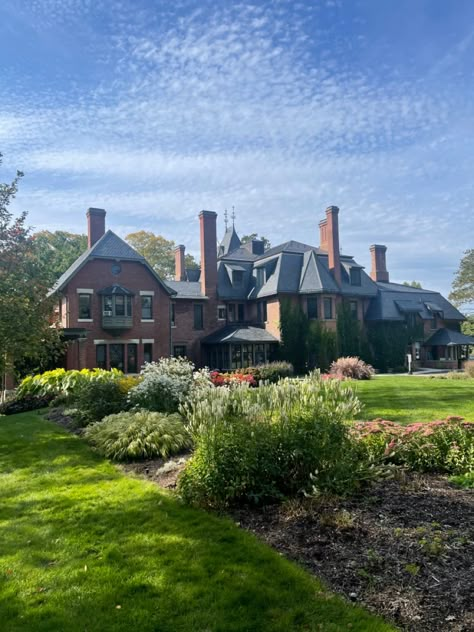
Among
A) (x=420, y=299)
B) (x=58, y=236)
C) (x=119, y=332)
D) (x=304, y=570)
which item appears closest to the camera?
(x=304, y=570)

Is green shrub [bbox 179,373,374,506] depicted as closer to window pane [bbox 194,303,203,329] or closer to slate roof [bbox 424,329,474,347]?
window pane [bbox 194,303,203,329]

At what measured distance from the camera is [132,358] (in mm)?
29453

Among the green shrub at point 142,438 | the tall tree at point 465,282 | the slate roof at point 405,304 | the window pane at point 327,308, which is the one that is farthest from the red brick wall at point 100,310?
the tall tree at point 465,282

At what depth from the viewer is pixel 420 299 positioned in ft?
133

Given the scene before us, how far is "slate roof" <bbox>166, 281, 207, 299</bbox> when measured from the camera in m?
33.8

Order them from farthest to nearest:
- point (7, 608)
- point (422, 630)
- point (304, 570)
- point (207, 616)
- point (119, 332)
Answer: point (119, 332) → point (304, 570) → point (7, 608) → point (207, 616) → point (422, 630)

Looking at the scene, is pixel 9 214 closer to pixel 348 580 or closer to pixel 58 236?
pixel 348 580

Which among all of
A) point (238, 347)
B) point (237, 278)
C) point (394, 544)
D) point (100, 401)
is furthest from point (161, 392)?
point (237, 278)

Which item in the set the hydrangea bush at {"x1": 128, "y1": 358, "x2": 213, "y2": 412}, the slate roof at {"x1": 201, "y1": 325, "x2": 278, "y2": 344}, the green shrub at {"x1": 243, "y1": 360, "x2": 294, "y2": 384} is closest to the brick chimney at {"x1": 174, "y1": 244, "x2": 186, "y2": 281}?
the slate roof at {"x1": 201, "y1": 325, "x2": 278, "y2": 344}

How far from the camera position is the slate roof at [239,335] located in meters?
31.5

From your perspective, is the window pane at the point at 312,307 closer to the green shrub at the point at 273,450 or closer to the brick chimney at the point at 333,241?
the brick chimney at the point at 333,241

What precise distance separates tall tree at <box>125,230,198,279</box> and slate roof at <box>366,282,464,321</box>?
2296 cm

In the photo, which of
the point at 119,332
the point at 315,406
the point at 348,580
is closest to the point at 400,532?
the point at 348,580

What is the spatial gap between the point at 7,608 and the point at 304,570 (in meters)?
2.28
